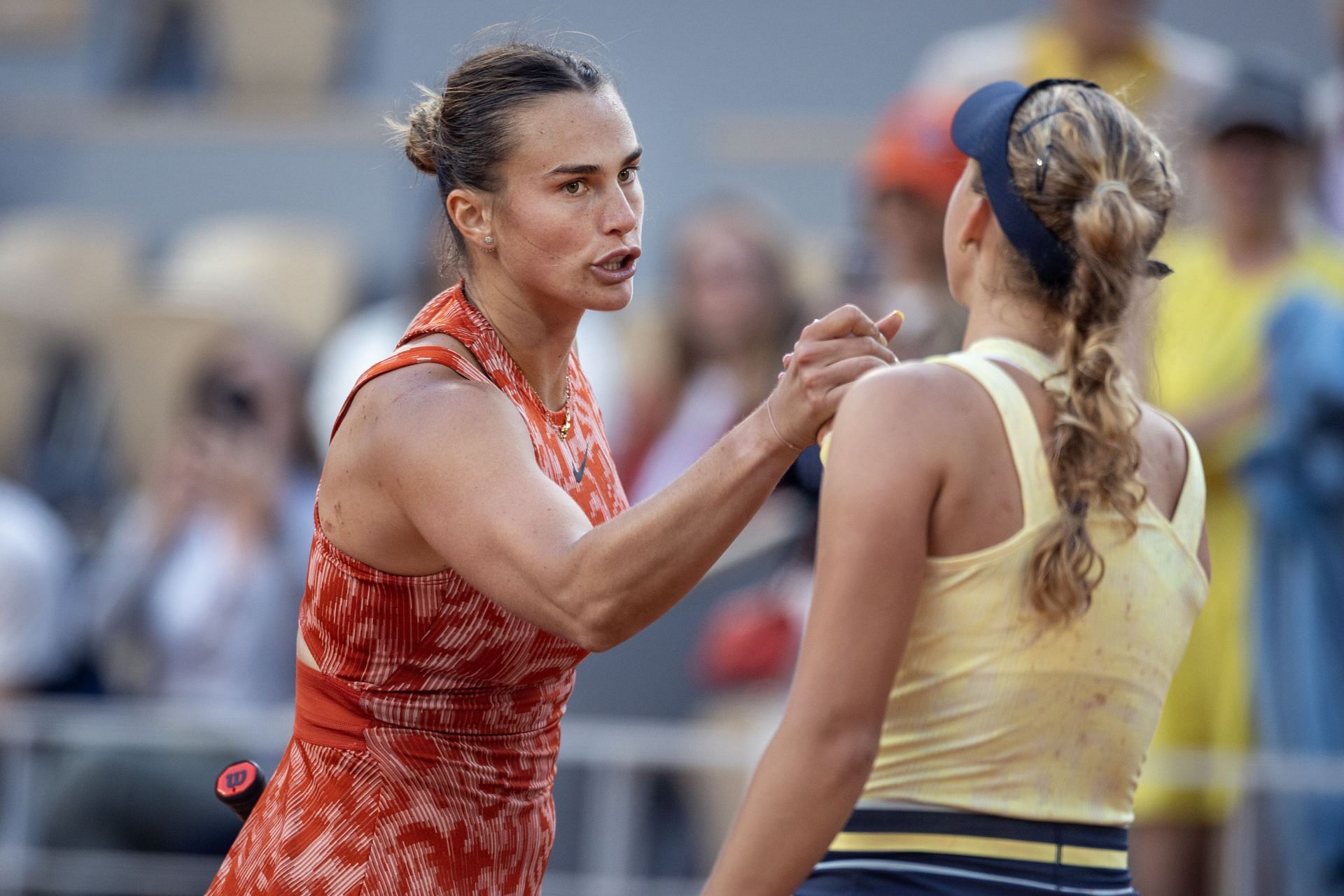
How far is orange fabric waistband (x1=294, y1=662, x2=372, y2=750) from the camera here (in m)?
1.83

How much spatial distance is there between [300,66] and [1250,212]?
15.1 feet

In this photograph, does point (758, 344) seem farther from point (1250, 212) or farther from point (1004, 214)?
point (1004, 214)

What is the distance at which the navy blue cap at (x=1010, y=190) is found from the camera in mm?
1689

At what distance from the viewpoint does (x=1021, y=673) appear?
1.65 metres

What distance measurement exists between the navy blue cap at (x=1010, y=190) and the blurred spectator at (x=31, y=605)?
357 centimetres

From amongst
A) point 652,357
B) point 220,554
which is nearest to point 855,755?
point 220,554

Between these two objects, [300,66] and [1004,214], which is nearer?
[1004,214]

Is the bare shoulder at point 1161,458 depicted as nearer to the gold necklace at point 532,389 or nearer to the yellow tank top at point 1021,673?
the yellow tank top at point 1021,673

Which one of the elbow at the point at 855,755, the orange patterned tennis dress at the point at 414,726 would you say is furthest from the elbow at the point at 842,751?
the orange patterned tennis dress at the point at 414,726

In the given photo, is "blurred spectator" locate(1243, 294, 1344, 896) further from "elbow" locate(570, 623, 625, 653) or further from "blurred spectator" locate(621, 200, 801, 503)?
"elbow" locate(570, 623, 625, 653)

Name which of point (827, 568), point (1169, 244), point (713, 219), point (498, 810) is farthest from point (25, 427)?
point (827, 568)

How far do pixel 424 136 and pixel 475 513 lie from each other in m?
0.51

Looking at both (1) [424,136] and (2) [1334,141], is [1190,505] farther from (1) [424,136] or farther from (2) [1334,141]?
(2) [1334,141]

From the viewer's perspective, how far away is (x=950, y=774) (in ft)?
5.48
